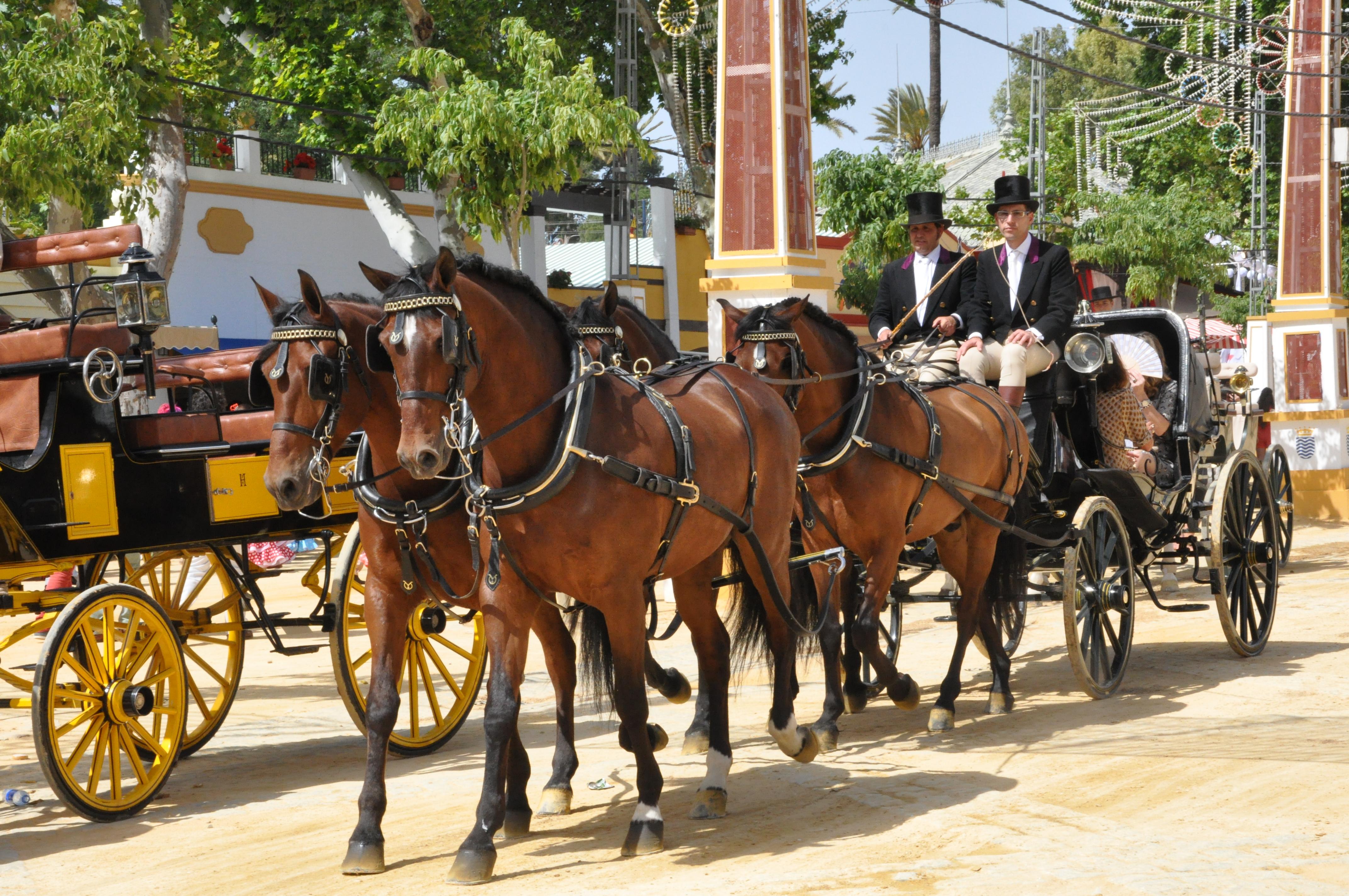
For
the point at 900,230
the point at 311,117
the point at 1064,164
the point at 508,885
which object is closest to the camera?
the point at 508,885

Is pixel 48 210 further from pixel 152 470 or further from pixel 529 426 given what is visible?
pixel 529 426

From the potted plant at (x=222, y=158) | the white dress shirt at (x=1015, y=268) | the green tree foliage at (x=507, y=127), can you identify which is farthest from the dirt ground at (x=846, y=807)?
the potted plant at (x=222, y=158)

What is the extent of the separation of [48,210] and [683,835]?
10512 millimetres

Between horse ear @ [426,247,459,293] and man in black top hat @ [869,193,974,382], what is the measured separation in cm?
402

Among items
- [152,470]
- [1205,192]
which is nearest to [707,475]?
[152,470]

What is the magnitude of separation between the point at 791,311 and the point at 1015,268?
2.38m

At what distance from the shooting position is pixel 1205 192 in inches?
1194

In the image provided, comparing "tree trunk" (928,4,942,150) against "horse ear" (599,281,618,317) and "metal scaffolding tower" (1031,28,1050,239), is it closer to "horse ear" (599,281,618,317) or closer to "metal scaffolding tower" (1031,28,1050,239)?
"metal scaffolding tower" (1031,28,1050,239)

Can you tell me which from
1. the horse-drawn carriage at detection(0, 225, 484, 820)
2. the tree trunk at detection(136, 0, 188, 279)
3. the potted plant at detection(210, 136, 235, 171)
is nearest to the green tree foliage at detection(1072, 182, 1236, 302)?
the potted plant at detection(210, 136, 235, 171)

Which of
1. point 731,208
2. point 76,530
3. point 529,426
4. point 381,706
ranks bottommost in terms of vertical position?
point 381,706

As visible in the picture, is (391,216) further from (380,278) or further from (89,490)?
(380,278)

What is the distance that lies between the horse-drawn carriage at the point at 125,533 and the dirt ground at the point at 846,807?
0.29 meters

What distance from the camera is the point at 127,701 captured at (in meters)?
5.61

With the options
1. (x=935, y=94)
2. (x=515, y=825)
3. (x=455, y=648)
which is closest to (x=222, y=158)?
(x=455, y=648)
